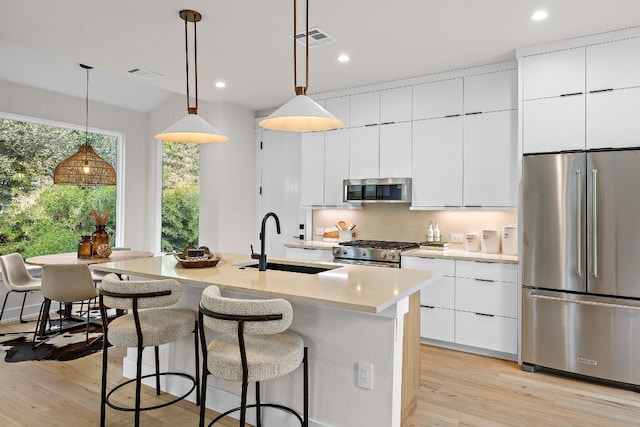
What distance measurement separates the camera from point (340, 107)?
4910 millimetres

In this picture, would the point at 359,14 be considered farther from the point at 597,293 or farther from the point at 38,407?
the point at 38,407

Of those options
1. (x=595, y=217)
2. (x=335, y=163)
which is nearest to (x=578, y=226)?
(x=595, y=217)

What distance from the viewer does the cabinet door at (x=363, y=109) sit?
15.3ft

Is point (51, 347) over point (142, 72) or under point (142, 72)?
under

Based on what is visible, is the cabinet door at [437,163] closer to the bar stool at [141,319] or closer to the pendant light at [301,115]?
the pendant light at [301,115]

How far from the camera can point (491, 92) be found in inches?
157

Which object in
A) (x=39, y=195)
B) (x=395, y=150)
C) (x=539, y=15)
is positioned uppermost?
(x=539, y=15)

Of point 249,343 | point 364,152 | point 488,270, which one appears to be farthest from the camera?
point 364,152

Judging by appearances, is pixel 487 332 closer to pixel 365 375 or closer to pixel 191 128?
pixel 365 375

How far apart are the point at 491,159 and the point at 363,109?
60.4 inches

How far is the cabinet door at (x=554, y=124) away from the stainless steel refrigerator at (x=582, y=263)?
180 mm

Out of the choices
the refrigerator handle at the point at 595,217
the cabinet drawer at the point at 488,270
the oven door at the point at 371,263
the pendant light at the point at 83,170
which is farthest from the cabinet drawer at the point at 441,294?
the pendant light at the point at 83,170

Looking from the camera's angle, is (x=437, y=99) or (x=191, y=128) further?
(x=437, y=99)

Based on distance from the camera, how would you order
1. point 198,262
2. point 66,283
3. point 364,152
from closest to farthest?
point 198,262, point 66,283, point 364,152
